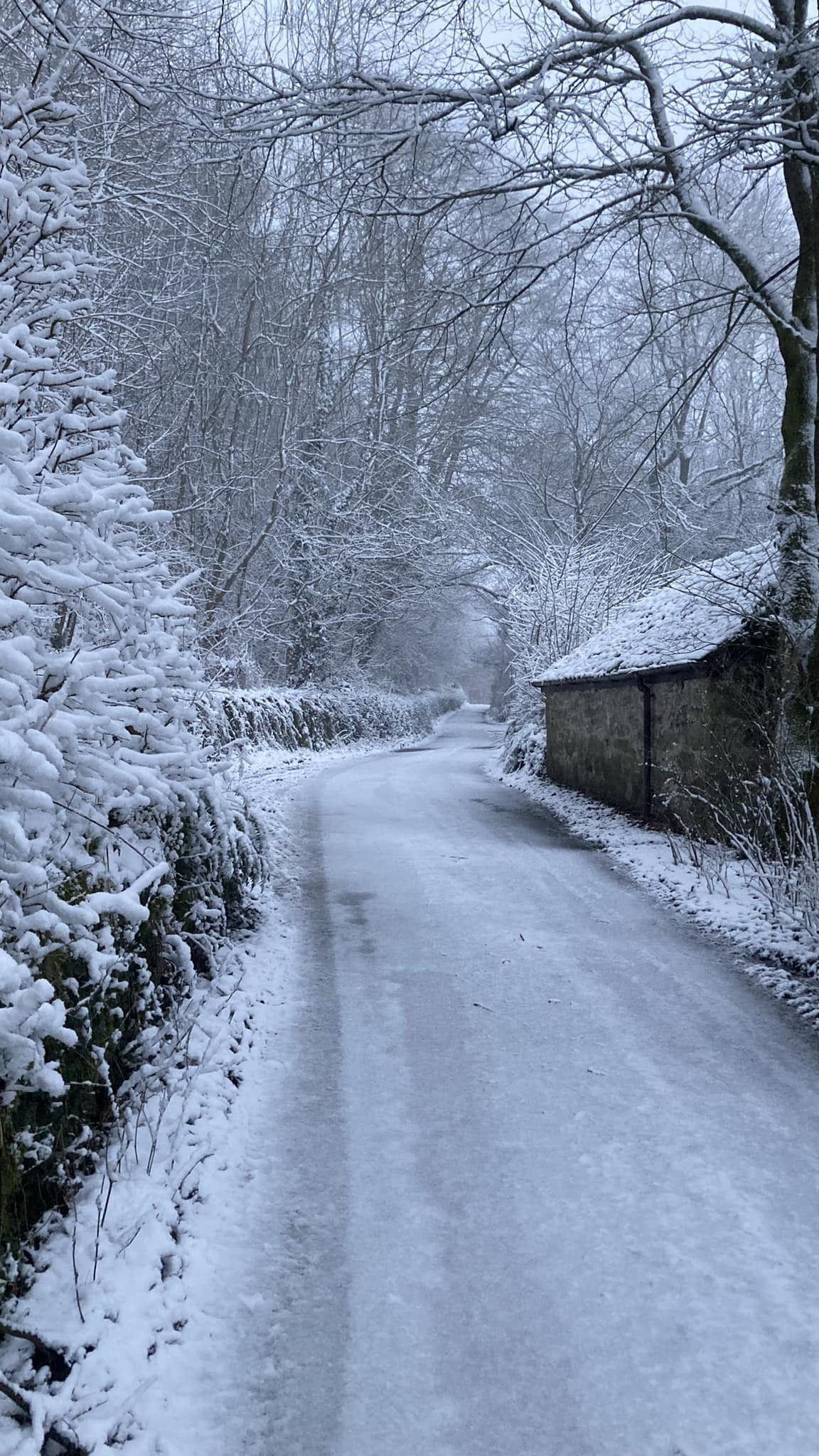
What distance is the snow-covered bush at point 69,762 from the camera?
2.84 m

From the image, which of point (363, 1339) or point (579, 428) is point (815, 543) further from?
point (579, 428)

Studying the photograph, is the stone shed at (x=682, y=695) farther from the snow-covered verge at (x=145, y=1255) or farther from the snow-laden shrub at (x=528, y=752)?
the snow-covered verge at (x=145, y=1255)

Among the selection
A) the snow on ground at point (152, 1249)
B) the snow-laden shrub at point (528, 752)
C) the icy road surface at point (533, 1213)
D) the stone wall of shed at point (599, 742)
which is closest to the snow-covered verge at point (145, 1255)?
the snow on ground at point (152, 1249)

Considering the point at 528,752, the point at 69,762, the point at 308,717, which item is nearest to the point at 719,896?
the point at 69,762

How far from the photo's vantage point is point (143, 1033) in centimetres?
412

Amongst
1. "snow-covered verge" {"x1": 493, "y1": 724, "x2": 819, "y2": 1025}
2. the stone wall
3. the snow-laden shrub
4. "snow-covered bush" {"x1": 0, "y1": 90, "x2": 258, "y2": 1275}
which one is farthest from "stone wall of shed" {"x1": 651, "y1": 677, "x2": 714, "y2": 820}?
"snow-covered bush" {"x1": 0, "y1": 90, "x2": 258, "y2": 1275}

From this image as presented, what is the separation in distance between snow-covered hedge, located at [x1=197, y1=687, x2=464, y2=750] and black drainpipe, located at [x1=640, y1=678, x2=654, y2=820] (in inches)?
191

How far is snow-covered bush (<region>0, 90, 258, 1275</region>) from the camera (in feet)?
9.31

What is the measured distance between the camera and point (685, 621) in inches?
431

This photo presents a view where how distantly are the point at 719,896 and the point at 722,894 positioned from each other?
5 centimetres

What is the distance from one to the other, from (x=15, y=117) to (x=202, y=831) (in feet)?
12.4

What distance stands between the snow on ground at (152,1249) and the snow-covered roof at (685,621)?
5311mm

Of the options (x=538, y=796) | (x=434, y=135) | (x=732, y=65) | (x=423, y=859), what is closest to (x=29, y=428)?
(x=732, y=65)

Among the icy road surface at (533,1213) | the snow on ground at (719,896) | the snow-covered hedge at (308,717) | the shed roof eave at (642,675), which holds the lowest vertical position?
the icy road surface at (533,1213)
